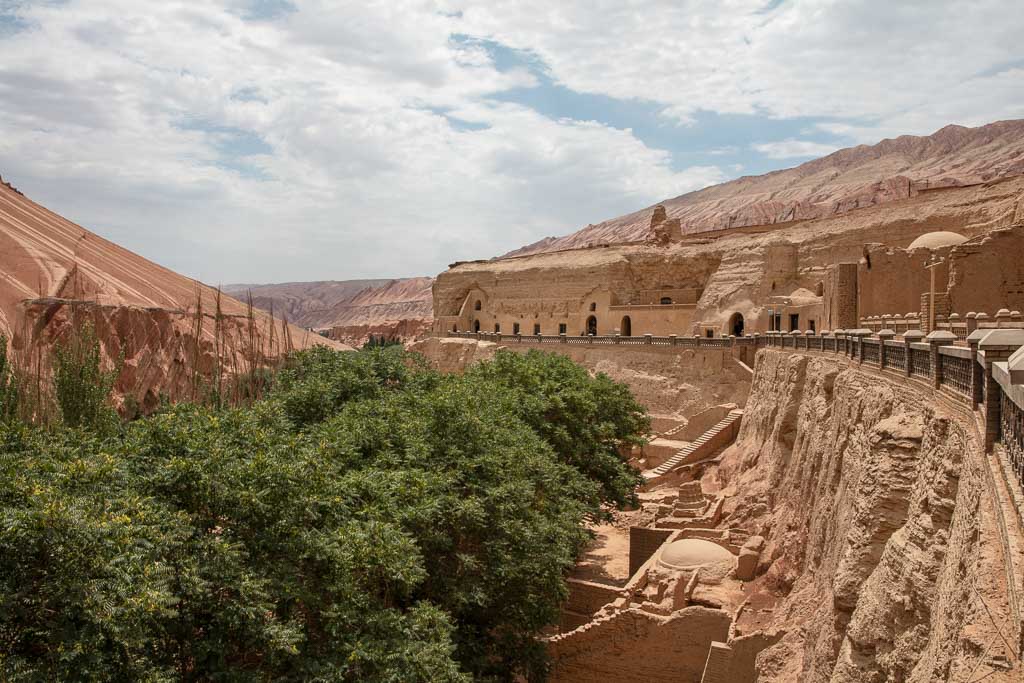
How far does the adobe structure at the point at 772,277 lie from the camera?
16.5 m

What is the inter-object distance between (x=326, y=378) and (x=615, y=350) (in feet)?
58.1

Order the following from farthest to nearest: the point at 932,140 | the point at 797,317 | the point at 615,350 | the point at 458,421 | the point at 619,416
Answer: the point at 932,140 < the point at 615,350 < the point at 797,317 < the point at 619,416 < the point at 458,421

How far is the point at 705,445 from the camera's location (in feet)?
77.6

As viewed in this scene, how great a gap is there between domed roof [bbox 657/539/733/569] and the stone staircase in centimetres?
749

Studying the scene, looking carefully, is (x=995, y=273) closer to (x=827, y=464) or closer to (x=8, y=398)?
(x=827, y=464)

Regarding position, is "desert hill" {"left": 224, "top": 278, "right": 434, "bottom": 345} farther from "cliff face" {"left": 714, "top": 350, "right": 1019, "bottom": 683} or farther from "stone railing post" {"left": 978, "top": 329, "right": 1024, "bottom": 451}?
"stone railing post" {"left": 978, "top": 329, "right": 1024, "bottom": 451}

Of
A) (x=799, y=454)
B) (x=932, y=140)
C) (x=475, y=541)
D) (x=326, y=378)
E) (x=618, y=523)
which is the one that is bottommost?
(x=618, y=523)

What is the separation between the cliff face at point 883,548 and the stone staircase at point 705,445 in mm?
8616

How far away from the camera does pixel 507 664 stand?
11781 millimetres

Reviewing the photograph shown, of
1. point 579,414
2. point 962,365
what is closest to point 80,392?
point 579,414

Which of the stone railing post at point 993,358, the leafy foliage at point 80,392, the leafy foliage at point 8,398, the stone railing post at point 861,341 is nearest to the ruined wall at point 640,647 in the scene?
the stone railing post at point 861,341

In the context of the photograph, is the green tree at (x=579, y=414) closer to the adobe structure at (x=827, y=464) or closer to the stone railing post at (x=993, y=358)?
the adobe structure at (x=827, y=464)

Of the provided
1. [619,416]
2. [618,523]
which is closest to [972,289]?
[619,416]

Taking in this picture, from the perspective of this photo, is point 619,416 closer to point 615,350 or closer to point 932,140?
point 615,350
